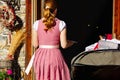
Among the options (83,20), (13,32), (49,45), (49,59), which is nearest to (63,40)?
(49,45)

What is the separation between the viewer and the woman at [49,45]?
7.74 meters

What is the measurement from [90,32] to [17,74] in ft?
6.32

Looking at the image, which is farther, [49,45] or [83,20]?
[83,20]

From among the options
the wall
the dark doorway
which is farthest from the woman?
the dark doorway

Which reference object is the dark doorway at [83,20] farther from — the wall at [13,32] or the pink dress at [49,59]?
the pink dress at [49,59]

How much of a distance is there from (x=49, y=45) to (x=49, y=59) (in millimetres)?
205

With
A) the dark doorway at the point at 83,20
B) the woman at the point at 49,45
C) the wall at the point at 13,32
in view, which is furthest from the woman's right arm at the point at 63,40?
the dark doorway at the point at 83,20

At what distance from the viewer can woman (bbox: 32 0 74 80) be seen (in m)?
7.74

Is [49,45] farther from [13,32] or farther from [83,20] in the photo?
[83,20]

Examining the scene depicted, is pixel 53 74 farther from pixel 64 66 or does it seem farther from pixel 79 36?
pixel 79 36

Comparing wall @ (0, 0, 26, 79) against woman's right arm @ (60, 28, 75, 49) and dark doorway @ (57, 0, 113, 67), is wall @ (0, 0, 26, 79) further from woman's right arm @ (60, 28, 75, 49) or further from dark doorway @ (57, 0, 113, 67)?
woman's right arm @ (60, 28, 75, 49)

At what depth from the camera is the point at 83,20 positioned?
1135 centimetres

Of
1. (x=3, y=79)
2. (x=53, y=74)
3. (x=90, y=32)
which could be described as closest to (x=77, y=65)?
(x=53, y=74)

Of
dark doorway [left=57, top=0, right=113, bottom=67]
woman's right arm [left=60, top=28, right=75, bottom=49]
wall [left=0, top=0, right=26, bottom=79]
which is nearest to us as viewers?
woman's right arm [left=60, top=28, right=75, bottom=49]
